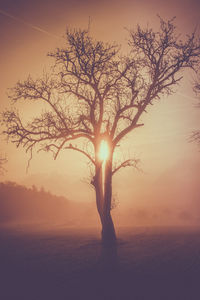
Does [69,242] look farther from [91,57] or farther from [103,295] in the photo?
[91,57]

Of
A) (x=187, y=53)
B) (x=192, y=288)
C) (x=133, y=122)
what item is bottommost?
(x=192, y=288)

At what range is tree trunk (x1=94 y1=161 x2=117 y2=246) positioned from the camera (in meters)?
14.0

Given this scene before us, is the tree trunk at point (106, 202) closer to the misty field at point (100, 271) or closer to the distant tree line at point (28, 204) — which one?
the misty field at point (100, 271)

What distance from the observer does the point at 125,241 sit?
14.7 metres

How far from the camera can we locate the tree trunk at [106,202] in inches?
553

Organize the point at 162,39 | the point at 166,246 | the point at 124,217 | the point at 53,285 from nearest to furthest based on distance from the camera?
the point at 53,285 → the point at 166,246 → the point at 162,39 → the point at 124,217

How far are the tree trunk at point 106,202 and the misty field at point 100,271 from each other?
685mm

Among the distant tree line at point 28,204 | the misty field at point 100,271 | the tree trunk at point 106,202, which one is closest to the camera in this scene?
the misty field at point 100,271

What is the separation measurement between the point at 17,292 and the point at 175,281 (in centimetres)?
404

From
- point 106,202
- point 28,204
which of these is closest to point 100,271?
point 106,202

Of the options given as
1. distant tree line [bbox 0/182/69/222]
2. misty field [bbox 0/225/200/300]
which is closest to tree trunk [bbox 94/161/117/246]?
misty field [bbox 0/225/200/300]

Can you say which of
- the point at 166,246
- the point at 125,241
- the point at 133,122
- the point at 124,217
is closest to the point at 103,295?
the point at 166,246

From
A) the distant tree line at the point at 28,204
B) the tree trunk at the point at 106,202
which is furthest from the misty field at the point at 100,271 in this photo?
the distant tree line at the point at 28,204

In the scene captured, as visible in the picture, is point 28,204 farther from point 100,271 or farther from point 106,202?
point 100,271
